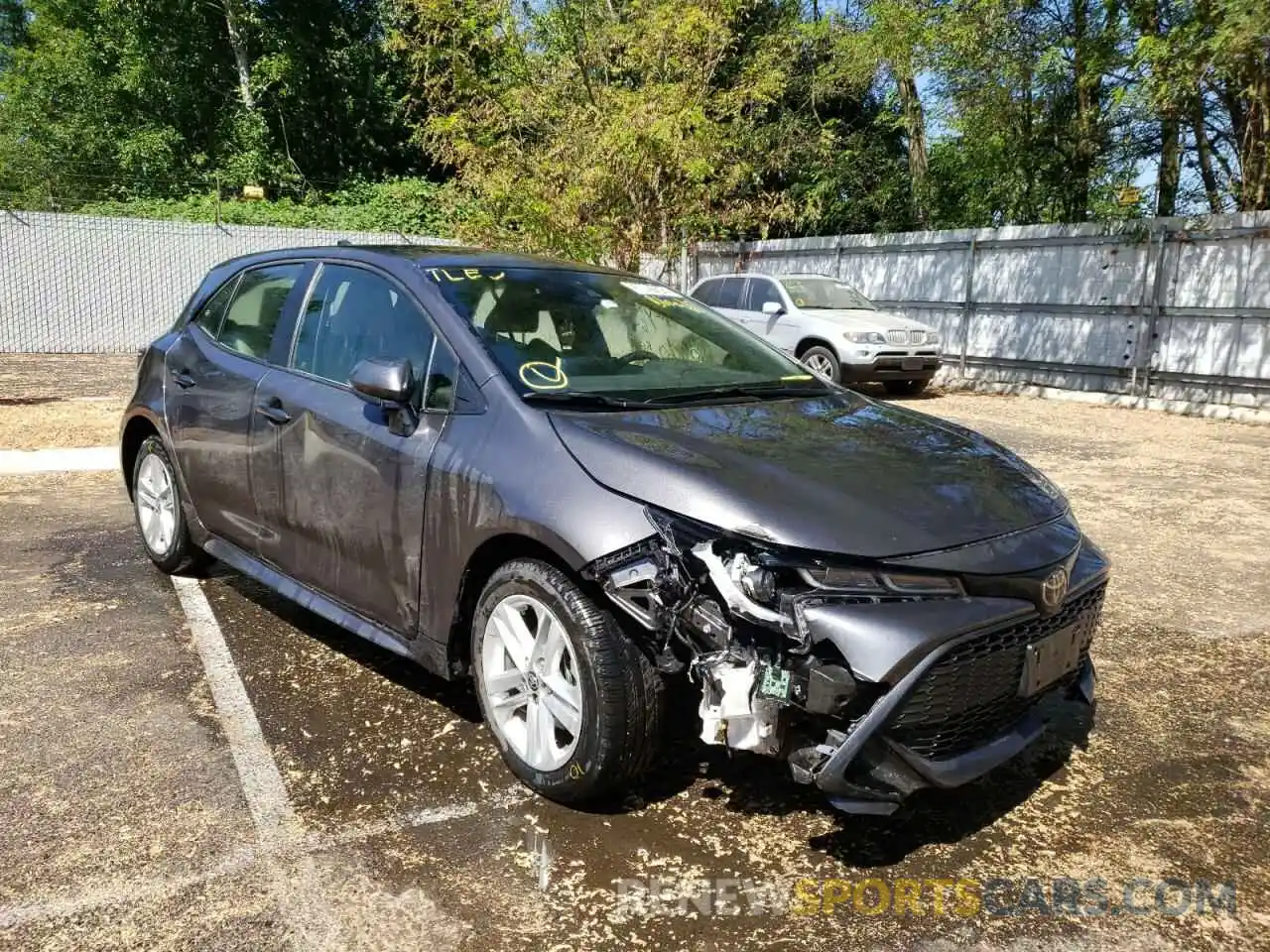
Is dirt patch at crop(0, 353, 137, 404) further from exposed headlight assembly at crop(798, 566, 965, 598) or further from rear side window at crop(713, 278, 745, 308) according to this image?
exposed headlight assembly at crop(798, 566, 965, 598)

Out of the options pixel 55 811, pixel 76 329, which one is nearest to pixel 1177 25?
pixel 55 811

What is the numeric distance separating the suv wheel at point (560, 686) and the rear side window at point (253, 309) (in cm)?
190

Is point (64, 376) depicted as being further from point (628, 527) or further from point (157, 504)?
point (628, 527)

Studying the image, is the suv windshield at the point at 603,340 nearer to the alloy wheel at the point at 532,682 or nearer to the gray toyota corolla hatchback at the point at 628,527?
the gray toyota corolla hatchback at the point at 628,527

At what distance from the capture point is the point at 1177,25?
36.9 feet

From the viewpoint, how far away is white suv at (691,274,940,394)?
13070mm

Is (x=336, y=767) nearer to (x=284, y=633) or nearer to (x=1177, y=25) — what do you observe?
(x=284, y=633)

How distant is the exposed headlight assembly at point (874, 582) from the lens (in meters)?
2.49

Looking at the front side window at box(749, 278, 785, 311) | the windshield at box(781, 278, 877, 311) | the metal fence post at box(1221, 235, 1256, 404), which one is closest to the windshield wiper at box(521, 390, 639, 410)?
the windshield at box(781, 278, 877, 311)

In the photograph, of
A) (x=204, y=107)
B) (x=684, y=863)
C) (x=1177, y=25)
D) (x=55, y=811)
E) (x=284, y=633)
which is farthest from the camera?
(x=204, y=107)

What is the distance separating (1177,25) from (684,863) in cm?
1207

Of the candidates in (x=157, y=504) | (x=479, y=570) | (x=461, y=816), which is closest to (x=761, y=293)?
(x=157, y=504)

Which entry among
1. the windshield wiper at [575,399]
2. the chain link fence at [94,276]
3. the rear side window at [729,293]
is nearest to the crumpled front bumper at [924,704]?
the windshield wiper at [575,399]

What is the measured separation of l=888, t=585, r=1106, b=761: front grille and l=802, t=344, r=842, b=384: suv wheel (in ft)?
34.5
